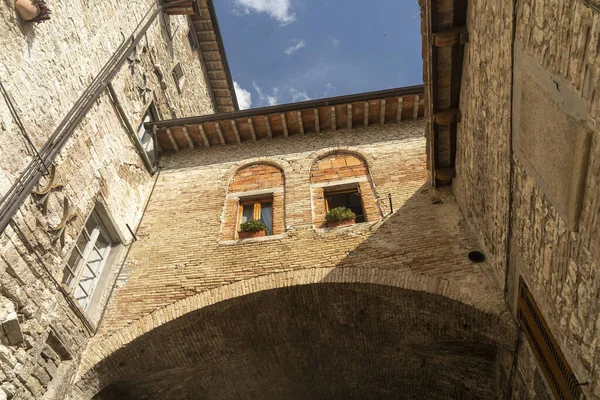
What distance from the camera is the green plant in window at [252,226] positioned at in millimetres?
8539

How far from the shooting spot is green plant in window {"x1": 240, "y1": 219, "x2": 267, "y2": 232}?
8539 millimetres

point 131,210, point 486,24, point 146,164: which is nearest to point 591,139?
point 486,24

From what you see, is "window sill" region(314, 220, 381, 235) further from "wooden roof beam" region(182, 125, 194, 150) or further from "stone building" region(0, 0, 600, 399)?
"wooden roof beam" region(182, 125, 194, 150)

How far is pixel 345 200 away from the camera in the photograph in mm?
9234

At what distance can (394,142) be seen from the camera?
398 inches

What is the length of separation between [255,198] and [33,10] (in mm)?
4865

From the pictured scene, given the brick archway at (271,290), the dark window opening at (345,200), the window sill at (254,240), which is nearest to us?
Answer: the brick archway at (271,290)

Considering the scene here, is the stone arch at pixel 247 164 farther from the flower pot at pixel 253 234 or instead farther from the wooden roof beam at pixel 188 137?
the flower pot at pixel 253 234

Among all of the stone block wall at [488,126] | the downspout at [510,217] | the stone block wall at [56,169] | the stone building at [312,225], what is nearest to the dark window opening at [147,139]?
the stone building at [312,225]

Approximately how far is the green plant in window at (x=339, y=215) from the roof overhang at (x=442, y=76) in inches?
65.2

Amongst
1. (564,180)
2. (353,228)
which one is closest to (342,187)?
(353,228)

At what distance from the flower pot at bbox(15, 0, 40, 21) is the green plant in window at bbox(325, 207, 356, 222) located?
555 centimetres

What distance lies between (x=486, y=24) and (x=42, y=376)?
7.20 m

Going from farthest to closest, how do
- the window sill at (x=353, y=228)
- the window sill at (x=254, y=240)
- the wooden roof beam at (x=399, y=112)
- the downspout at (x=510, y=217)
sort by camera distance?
1. the wooden roof beam at (x=399, y=112)
2. the window sill at (x=254, y=240)
3. the window sill at (x=353, y=228)
4. the downspout at (x=510, y=217)
